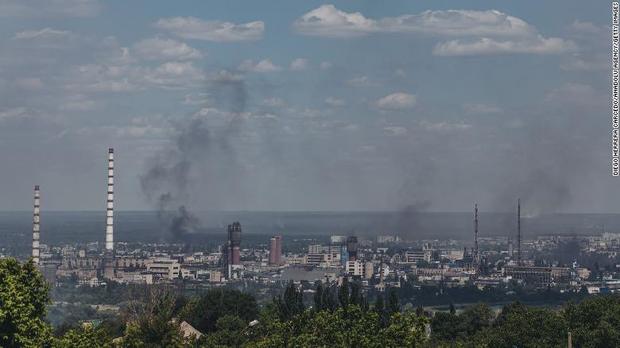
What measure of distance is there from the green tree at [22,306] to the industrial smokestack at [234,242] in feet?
289

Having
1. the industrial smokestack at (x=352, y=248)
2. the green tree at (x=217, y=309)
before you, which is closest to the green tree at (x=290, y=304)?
the green tree at (x=217, y=309)

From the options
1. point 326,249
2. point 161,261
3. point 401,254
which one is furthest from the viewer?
point 326,249

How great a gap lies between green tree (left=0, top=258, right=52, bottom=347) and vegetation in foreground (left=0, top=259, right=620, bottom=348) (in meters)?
0.02

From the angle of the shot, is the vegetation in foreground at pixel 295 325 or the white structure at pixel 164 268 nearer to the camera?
the vegetation in foreground at pixel 295 325

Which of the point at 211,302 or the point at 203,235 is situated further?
the point at 203,235

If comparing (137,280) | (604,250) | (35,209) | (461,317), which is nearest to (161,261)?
(137,280)

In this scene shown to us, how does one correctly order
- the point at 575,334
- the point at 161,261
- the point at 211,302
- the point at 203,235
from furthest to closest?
the point at 203,235 → the point at 161,261 → the point at 211,302 → the point at 575,334

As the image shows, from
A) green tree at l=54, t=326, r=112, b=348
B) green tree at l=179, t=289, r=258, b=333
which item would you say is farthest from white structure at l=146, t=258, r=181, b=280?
green tree at l=54, t=326, r=112, b=348

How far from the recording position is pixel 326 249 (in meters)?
154

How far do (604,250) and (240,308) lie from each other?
109 m

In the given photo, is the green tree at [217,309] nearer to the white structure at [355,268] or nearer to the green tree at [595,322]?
the green tree at [595,322]

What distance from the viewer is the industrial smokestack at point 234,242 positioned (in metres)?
113

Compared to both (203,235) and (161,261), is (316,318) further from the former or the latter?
(203,235)

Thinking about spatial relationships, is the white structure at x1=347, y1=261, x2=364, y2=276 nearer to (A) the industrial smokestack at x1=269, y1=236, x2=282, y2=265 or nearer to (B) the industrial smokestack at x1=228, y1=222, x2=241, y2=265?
(B) the industrial smokestack at x1=228, y1=222, x2=241, y2=265
